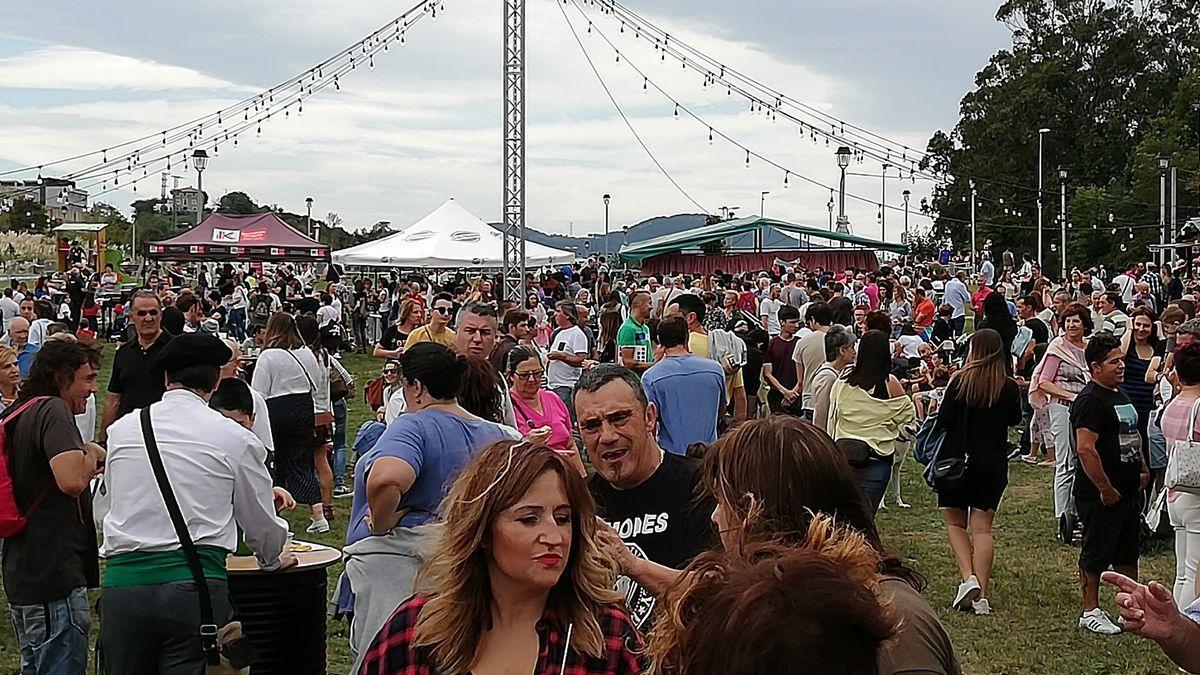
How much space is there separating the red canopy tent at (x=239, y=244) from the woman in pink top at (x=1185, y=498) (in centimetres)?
2530

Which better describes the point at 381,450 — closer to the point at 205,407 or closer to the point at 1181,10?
the point at 205,407

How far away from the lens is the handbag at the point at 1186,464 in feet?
20.4

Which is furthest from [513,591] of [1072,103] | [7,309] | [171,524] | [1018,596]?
[1072,103]

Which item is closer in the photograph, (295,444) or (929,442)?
(929,442)

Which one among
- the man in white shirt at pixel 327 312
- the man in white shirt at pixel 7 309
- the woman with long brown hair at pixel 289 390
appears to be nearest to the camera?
the woman with long brown hair at pixel 289 390

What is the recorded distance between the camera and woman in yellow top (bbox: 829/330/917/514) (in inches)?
303

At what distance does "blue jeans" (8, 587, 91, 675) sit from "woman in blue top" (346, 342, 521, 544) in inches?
59.8

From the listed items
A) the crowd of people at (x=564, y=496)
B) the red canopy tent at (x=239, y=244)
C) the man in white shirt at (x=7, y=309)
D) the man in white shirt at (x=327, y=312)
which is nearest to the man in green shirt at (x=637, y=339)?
the crowd of people at (x=564, y=496)

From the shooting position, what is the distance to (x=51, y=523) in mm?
5309

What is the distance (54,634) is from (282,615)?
0.93 m

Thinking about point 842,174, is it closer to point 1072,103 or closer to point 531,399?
point 531,399

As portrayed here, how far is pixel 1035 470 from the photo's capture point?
13.4 meters

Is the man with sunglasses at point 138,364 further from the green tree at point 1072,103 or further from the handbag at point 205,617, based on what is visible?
the green tree at point 1072,103

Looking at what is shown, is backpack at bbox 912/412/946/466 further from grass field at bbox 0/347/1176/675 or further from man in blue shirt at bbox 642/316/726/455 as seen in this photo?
man in blue shirt at bbox 642/316/726/455
